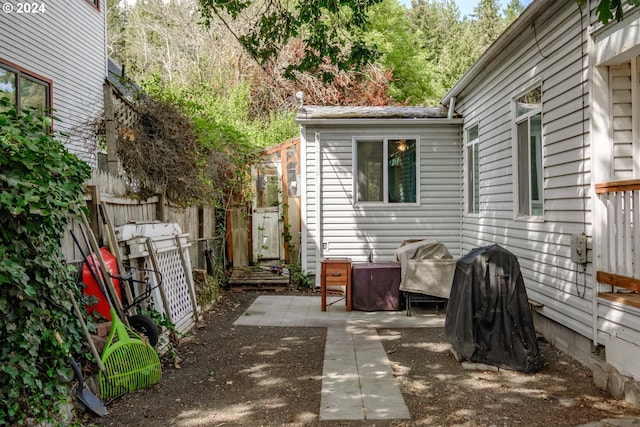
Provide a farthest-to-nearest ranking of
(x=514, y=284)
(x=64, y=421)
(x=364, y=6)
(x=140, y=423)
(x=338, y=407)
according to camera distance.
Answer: (x=364, y=6), (x=514, y=284), (x=338, y=407), (x=140, y=423), (x=64, y=421)

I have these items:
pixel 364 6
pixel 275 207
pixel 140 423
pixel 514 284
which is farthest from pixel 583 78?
pixel 275 207

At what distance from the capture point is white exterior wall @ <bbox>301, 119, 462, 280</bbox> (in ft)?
35.2

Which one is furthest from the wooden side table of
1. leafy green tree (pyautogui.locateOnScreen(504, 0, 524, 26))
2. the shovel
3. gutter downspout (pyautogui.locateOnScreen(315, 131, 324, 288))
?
leafy green tree (pyautogui.locateOnScreen(504, 0, 524, 26))

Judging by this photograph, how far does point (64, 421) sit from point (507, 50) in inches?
281

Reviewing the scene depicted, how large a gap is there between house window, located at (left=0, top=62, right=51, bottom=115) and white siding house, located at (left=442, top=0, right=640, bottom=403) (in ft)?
22.5

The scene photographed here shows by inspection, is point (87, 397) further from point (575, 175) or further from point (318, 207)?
point (318, 207)

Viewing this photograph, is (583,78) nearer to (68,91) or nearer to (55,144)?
(55,144)

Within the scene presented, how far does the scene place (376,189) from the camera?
10805mm

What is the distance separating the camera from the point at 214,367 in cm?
536

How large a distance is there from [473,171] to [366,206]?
224 centimetres

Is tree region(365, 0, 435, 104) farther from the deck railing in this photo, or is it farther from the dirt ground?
the deck railing

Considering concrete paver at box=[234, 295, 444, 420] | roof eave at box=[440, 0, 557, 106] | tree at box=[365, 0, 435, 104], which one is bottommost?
concrete paver at box=[234, 295, 444, 420]

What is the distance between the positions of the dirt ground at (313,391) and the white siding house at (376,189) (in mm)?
4438

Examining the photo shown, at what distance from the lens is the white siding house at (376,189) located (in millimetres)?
10719
